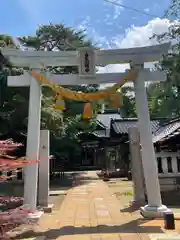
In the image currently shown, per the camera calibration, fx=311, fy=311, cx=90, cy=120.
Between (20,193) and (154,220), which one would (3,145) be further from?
(20,193)

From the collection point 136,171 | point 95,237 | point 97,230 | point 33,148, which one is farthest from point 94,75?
point 95,237

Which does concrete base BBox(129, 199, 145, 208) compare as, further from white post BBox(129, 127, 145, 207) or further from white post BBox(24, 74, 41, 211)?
white post BBox(24, 74, 41, 211)

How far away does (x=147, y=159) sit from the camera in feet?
25.9

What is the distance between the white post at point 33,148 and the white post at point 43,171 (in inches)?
51.4

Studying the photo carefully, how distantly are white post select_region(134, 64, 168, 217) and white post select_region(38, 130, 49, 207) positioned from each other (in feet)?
9.55

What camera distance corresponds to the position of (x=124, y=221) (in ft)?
24.4

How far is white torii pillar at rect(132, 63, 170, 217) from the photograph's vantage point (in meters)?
7.66

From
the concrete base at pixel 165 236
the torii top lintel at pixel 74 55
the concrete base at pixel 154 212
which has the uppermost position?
the torii top lintel at pixel 74 55

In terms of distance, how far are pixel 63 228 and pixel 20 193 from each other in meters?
3.48

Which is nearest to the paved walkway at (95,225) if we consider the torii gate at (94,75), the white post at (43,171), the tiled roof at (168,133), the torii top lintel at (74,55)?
the white post at (43,171)

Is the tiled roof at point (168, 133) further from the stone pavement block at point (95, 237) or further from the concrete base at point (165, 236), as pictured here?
the stone pavement block at point (95, 237)

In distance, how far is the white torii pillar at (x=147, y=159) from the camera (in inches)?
302

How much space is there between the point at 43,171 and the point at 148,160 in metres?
3.28

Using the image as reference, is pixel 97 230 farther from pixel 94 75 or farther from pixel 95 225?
pixel 94 75
